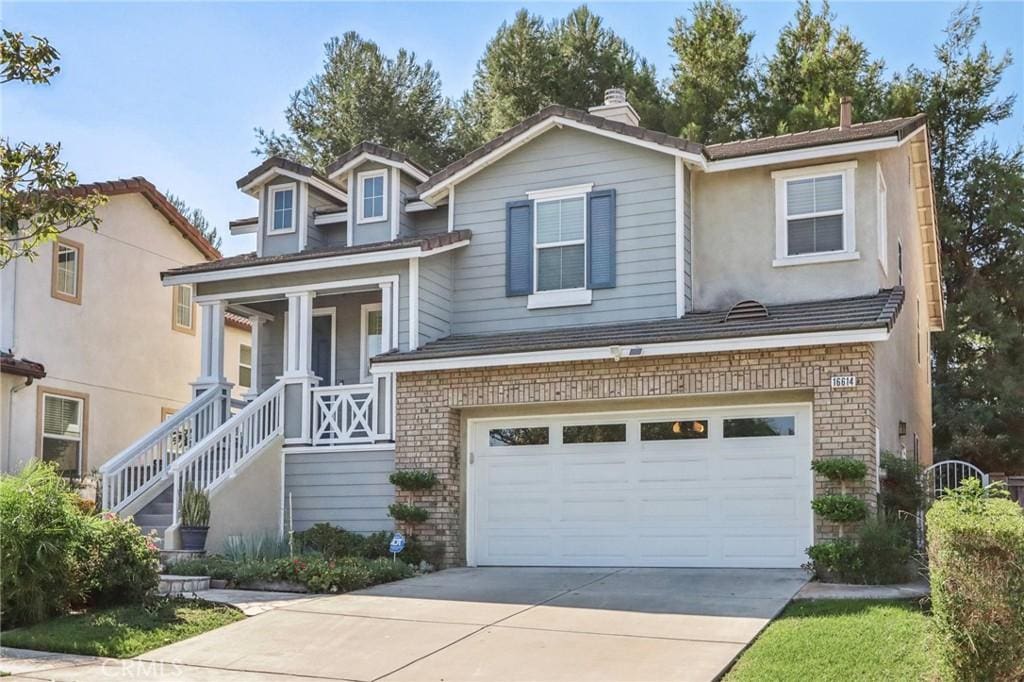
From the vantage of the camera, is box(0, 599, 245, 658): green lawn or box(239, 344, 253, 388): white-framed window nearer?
box(0, 599, 245, 658): green lawn

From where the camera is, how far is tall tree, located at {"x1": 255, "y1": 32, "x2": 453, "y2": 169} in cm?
3478

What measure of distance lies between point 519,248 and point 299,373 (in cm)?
403

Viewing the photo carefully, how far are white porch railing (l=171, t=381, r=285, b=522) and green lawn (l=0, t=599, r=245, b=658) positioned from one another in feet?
13.9

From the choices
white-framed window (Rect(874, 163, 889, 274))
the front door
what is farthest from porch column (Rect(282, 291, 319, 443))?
white-framed window (Rect(874, 163, 889, 274))

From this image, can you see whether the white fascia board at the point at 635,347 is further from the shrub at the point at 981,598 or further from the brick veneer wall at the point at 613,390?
the shrub at the point at 981,598

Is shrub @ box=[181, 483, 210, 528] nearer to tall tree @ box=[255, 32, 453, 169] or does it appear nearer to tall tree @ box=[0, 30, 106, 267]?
tall tree @ box=[0, 30, 106, 267]

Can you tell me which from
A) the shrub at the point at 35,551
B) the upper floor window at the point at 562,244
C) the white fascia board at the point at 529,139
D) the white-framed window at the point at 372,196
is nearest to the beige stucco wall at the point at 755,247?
the white fascia board at the point at 529,139

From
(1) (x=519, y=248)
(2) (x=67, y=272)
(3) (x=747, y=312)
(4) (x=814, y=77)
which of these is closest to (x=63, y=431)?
(2) (x=67, y=272)

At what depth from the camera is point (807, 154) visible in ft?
54.2

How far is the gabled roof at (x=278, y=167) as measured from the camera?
20.1 meters

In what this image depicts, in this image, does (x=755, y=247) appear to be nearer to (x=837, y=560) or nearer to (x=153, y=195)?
(x=837, y=560)

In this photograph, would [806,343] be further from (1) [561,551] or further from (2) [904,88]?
(2) [904,88]

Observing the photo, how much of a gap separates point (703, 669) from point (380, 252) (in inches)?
390

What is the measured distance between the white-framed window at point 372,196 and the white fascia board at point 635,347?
3807 millimetres
